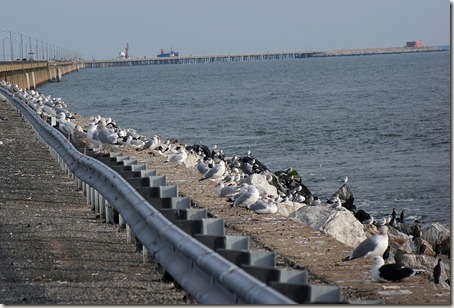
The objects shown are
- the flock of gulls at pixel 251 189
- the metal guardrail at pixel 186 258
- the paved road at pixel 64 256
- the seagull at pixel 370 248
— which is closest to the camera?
the metal guardrail at pixel 186 258

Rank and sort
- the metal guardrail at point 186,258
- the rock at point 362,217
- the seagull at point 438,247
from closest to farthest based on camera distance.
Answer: the metal guardrail at point 186,258 < the seagull at point 438,247 < the rock at point 362,217

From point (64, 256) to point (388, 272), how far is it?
2.24 metres

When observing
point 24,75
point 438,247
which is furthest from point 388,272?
point 24,75

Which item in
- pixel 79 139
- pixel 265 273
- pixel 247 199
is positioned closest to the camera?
pixel 265 273

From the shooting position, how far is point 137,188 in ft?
23.1

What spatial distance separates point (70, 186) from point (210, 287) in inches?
278

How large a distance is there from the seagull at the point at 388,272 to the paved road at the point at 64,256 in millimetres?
1307

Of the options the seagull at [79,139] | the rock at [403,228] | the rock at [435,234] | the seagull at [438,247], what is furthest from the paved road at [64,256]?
the rock at [403,228]

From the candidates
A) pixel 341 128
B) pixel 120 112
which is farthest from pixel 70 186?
pixel 120 112

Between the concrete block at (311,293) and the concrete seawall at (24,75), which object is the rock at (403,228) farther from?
the concrete seawall at (24,75)

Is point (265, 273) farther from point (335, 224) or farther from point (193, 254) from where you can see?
point (335, 224)

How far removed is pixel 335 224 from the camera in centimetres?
1045

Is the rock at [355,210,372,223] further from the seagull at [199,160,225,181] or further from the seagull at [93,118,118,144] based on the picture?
the seagull at [93,118,118,144]

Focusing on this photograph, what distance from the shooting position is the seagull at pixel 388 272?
6422mm
